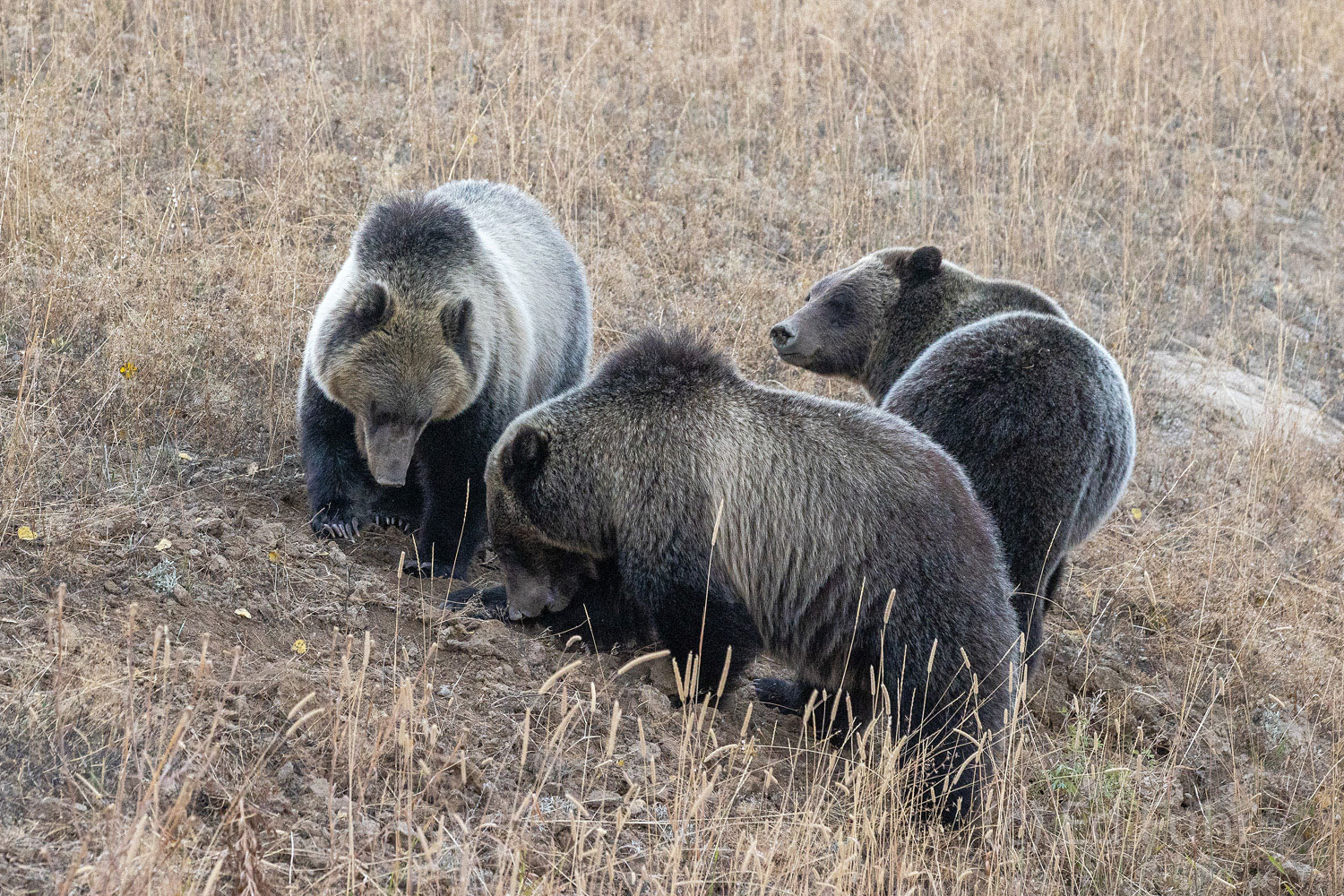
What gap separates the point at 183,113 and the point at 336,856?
7290mm

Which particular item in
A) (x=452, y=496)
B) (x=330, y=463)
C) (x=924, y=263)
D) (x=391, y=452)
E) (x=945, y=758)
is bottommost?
(x=945, y=758)

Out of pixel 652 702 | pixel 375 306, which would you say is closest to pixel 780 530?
pixel 652 702

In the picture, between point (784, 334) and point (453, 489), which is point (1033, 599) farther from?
point (453, 489)

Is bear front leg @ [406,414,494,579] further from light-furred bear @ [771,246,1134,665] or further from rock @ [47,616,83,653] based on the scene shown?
light-furred bear @ [771,246,1134,665]

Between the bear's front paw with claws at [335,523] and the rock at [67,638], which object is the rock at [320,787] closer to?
the rock at [67,638]

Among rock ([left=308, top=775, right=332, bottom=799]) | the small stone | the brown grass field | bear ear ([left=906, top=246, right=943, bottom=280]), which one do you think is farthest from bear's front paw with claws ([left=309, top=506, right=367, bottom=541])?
bear ear ([left=906, top=246, right=943, bottom=280])

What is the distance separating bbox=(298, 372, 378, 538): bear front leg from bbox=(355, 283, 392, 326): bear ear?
Answer: 0.54 meters

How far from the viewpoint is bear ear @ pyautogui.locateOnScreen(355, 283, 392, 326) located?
209 inches

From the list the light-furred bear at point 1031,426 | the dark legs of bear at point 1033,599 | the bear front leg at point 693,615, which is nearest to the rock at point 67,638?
the bear front leg at point 693,615

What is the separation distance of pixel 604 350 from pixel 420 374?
114 inches

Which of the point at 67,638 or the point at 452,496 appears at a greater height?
the point at 67,638

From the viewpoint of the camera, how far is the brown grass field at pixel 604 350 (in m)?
3.73

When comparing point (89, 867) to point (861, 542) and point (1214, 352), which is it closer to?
point (861, 542)

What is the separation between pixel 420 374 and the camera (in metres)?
5.38
